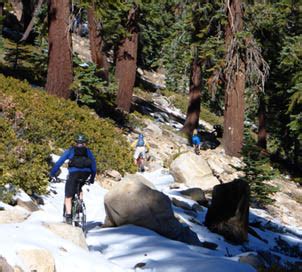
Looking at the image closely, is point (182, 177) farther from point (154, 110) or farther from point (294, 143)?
point (294, 143)

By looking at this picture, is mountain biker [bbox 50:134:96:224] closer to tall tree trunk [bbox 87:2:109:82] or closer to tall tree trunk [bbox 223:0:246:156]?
tall tree trunk [bbox 223:0:246:156]

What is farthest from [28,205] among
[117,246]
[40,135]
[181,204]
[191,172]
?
[191,172]

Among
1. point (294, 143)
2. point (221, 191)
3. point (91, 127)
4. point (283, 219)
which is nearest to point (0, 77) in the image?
point (91, 127)

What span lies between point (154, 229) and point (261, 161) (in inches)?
209

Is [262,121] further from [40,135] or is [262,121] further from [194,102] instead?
[40,135]

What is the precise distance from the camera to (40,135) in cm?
1144

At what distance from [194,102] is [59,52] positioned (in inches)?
319

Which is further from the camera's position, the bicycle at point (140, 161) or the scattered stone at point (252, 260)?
the bicycle at point (140, 161)

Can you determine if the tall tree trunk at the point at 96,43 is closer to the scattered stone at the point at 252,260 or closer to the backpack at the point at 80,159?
the backpack at the point at 80,159

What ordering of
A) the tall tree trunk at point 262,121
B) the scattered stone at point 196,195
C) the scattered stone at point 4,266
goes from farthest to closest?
the tall tree trunk at point 262,121 → the scattered stone at point 196,195 → the scattered stone at point 4,266

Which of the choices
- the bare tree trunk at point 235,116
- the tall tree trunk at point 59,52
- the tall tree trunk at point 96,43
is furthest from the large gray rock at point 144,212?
the tall tree trunk at point 96,43

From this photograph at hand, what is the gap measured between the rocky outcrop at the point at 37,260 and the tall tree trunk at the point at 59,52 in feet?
31.4

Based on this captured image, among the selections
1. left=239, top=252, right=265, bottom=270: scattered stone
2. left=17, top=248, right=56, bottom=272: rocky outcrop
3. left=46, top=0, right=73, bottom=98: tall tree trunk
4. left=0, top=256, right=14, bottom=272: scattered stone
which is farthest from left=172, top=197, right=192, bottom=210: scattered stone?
left=0, top=256, right=14, bottom=272: scattered stone

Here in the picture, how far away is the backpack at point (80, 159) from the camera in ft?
26.4
